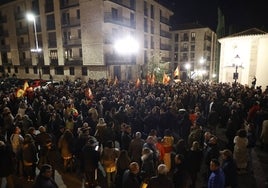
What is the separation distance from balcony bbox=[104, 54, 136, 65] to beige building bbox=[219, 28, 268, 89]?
520 inches

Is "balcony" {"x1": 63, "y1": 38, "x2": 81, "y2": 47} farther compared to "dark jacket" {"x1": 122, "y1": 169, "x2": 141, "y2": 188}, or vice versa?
"balcony" {"x1": 63, "y1": 38, "x2": 81, "y2": 47}

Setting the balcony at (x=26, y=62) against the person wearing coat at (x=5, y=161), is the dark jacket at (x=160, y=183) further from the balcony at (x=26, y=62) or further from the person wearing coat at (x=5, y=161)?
the balcony at (x=26, y=62)

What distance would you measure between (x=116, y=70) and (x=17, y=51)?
20.0m

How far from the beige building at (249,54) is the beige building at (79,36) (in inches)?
474

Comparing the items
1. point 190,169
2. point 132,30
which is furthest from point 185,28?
point 190,169

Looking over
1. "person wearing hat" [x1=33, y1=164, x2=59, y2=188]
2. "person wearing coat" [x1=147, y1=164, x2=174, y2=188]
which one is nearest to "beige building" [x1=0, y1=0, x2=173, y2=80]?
"person wearing coat" [x1=147, y1=164, x2=174, y2=188]

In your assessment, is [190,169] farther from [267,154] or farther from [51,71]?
[51,71]

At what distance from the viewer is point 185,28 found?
50.2 m

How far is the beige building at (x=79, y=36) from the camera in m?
29.8

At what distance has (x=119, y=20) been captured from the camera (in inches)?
1252

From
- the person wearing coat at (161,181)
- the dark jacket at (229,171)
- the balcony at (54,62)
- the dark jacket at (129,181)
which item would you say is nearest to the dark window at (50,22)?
the balcony at (54,62)

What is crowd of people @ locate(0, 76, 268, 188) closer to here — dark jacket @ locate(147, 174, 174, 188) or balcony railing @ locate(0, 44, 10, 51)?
dark jacket @ locate(147, 174, 174, 188)

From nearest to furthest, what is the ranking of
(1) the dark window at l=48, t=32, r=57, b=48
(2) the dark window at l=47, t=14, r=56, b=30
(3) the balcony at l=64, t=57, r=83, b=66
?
(3) the balcony at l=64, t=57, r=83, b=66, (2) the dark window at l=47, t=14, r=56, b=30, (1) the dark window at l=48, t=32, r=57, b=48

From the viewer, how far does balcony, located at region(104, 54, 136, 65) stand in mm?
30019
